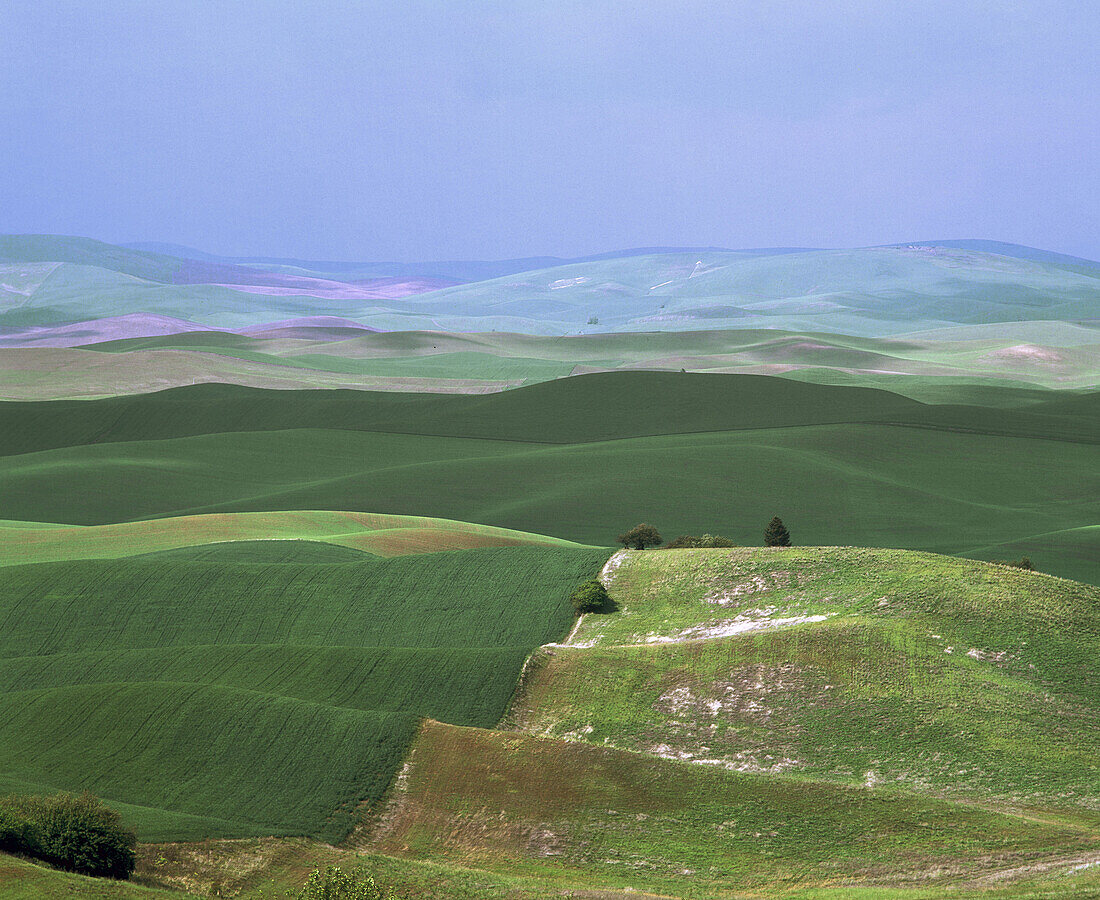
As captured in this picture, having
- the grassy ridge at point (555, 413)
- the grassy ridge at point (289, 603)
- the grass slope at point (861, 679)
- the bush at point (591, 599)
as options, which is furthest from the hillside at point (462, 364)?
the bush at point (591, 599)

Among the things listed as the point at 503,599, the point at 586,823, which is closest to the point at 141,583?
the point at 503,599

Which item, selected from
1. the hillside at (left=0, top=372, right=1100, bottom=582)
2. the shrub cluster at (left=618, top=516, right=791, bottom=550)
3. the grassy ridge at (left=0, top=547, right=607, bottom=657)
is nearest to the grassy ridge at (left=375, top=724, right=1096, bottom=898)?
the grassy ridge at (left=0, top=547, right=607, bottom=657)

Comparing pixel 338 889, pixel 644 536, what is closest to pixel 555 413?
pixel 644 536

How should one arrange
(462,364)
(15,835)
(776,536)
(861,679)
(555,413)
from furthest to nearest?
(462,364), (555,413), (776,536), (861,679), (15,835)

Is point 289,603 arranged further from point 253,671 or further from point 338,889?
point 338,889

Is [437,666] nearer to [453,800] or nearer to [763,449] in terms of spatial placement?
[453,800]

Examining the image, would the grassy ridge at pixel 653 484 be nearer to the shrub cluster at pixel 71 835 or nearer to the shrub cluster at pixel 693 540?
the shrub cluster at pixel 693 540
